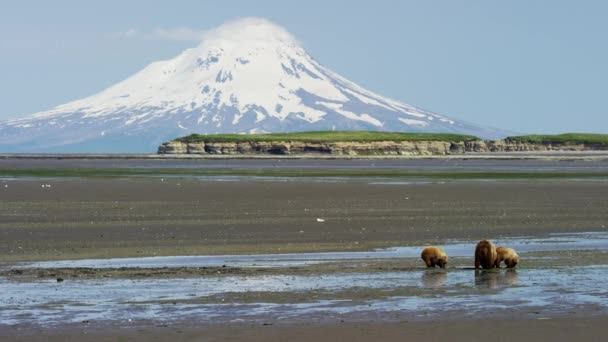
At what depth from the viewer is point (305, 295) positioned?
1705 centimetres

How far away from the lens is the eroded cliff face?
16000 centimetres

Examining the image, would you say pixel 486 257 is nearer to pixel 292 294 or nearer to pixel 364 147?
pixel 292 294

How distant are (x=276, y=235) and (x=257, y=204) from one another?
11125 mm

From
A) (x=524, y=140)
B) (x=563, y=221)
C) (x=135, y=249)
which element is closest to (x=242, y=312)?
(x=135, y=249)

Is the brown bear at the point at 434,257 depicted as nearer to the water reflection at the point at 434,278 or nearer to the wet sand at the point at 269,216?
the water reflection at the point at 434,278

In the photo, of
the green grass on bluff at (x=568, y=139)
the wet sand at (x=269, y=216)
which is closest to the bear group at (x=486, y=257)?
the wet sand at (x=269, y=216)

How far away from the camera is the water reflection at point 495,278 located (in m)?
18.2

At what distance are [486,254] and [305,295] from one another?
465cm

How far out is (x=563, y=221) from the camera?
106 feet

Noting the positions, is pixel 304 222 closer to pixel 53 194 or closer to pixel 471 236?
pixel 471 236

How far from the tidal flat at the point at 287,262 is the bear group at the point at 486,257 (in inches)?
11.5

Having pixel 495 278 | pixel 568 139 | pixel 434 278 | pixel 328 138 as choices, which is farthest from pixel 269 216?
pixel 568 139

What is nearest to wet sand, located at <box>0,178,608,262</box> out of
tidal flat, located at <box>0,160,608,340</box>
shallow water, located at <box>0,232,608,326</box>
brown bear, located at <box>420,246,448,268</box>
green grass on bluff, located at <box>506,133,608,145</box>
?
tidal flat, located at <box>0,160,608,340</box>

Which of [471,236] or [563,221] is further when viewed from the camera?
[563,221]
